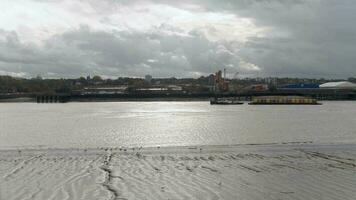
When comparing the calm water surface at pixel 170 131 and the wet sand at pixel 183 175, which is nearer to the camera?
the wet sand at pixel 183 175

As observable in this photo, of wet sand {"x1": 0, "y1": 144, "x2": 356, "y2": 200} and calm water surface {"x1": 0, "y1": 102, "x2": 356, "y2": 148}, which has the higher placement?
wet sand {"x1": 0, "y1": 144, "x2": 356, "y2": 200}

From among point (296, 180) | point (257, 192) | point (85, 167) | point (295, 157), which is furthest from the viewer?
point (295, 157)

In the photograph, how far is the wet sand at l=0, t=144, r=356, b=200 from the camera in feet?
44.2

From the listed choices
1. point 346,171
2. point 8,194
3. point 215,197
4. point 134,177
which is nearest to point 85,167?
point 134,177

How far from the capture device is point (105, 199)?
1266 centimetres

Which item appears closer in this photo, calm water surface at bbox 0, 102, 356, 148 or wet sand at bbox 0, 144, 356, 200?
wet sand at bbox 0, 144, 356, 200

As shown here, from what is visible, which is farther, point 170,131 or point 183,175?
point 170,131

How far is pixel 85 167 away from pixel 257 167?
21.7 ft

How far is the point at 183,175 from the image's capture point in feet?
55.7

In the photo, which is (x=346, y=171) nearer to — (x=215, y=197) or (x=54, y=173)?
(x=215, y=197)

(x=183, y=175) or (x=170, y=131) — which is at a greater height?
(x=183, y=175)

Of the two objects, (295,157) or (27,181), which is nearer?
(27,181)

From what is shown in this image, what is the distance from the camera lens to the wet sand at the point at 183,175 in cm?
1348

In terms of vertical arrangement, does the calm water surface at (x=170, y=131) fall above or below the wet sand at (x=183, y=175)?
below
